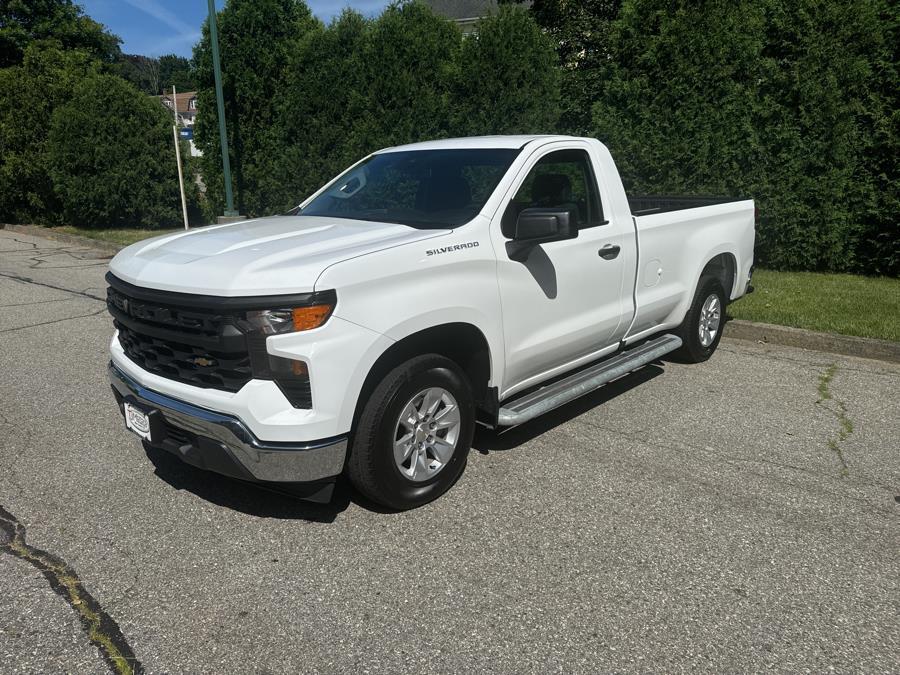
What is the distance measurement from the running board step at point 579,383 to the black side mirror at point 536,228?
875 millimetres

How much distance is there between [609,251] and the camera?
4.75 m

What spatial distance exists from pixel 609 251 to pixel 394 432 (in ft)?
7.05

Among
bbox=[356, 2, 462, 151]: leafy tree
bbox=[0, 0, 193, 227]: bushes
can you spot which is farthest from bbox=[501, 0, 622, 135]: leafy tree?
bbox=[0, 0, 193, 227]: bushes

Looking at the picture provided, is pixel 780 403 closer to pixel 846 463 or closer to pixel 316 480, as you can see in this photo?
pixel 846 463

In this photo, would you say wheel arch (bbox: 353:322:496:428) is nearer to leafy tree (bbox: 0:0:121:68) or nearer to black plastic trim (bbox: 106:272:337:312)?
black plastic trim (bbox: 106:272:337:312)

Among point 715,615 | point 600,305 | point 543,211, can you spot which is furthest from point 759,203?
point 715,615

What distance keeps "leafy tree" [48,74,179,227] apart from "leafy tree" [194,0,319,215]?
2.39 m

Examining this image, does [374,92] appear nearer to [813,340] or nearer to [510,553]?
[813,340]

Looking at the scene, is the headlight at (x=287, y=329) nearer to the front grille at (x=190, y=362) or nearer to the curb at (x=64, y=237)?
the front grille at (x=190, y=362)

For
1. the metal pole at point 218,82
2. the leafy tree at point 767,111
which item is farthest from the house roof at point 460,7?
the leafy tree at point 767,111

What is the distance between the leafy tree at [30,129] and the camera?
61.2ft

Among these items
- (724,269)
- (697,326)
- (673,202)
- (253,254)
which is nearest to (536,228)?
(253,254)

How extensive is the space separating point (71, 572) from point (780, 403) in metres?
4.86

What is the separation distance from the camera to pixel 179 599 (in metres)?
3.00
